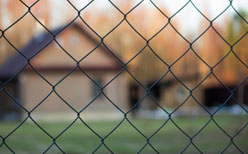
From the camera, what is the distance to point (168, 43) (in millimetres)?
24328

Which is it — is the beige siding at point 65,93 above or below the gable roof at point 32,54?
below

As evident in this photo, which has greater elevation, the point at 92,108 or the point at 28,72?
the point at 28,72

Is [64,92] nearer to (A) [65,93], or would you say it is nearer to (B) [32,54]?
(A) [65,93]

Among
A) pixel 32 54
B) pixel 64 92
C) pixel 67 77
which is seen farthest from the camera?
pixel 32 54

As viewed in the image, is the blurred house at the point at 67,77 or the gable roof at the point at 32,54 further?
the gable roof at the point at 32,54

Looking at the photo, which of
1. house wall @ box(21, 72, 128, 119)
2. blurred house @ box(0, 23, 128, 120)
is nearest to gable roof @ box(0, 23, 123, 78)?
blurred house @ box(0, 23, 128, 120)

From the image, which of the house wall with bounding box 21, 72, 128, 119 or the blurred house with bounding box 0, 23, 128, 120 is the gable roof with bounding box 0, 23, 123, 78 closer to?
the blurred house with bounding box 0, 23, 128, 120

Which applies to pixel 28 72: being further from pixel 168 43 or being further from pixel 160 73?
pixel 160 73

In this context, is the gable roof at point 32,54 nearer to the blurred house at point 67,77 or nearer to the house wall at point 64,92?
the blurred house at point 67,77

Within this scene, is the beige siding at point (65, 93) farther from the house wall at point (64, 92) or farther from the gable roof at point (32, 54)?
the gable roof at point (32, 54)

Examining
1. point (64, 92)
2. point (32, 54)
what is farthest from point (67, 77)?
point (32, 54)

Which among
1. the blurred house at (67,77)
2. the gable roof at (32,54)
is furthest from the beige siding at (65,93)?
the gable roof at (32,54)

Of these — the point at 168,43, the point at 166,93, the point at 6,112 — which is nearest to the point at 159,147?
the point at 6,112

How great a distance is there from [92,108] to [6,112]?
13.6ft
